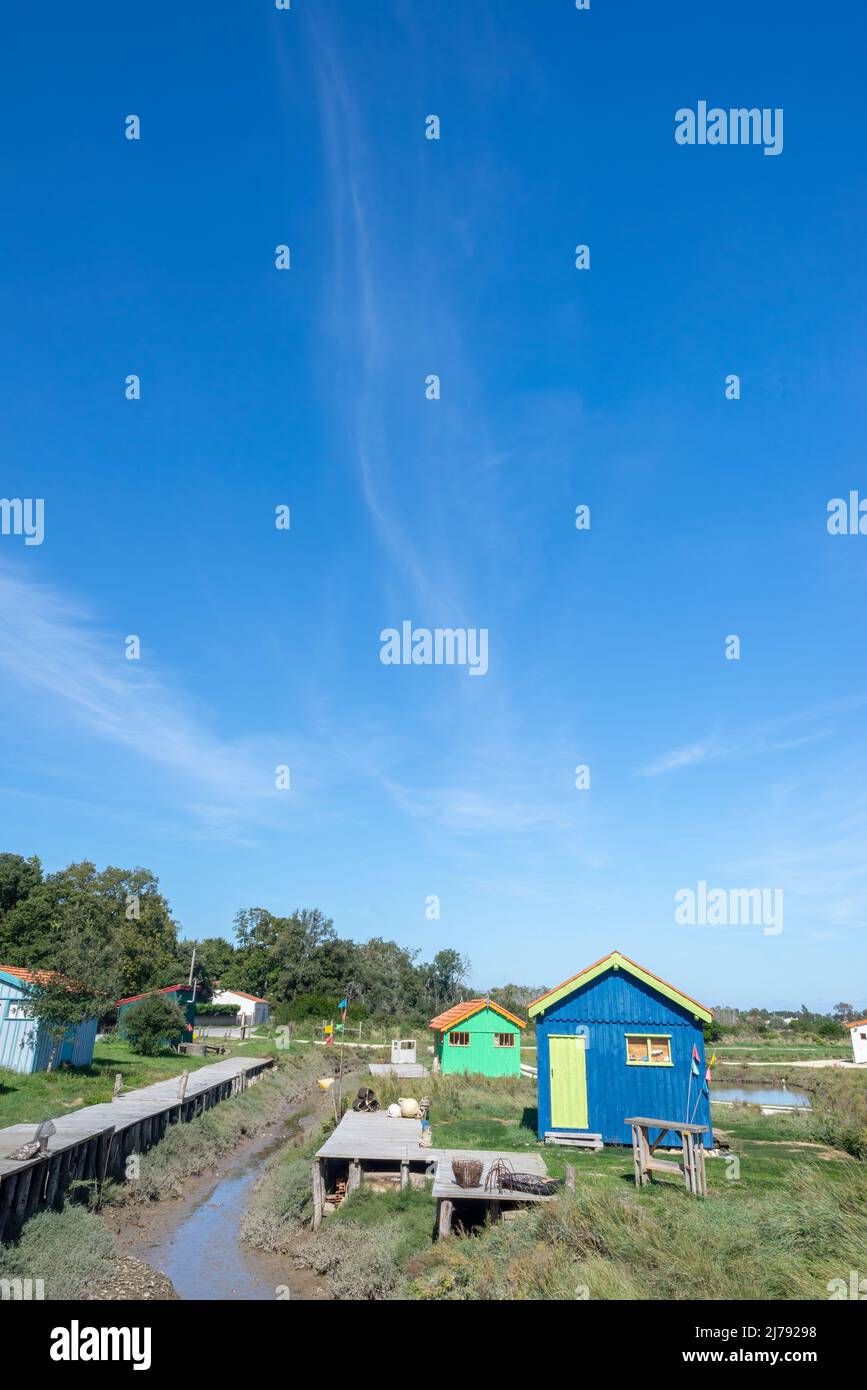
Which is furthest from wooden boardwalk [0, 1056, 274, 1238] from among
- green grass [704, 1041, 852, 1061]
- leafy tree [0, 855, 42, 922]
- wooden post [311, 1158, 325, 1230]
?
leafy tree [0, 855, 42, 922]

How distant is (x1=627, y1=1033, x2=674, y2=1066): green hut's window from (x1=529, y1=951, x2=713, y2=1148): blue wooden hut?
0.03 m

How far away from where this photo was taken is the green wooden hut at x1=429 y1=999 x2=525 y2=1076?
3988 centimetres

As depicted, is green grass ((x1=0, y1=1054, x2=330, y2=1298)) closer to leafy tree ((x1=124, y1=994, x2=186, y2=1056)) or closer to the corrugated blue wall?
leafy tree ((x1=124, y1=994, x2=186, y2=1056))

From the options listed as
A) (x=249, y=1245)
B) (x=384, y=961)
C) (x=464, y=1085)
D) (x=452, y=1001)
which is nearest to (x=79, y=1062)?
(x=464, y=1085)

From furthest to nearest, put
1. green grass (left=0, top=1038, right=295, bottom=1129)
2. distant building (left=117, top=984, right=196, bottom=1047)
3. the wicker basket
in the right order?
distant building (left=117, top=984, right=196, bottom=1047)
green grass (left=0, top=1038, right=295, bottom=1129)
the wicker basket

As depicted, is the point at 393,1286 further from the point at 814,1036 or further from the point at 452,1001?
the point at 814,1036

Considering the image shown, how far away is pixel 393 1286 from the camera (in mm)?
14102

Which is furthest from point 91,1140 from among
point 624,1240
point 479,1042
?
point 479,1042

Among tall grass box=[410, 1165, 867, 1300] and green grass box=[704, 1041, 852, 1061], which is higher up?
tall grass box=[410, 1165, 867, 1300]

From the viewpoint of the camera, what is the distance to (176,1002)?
48.6 meters

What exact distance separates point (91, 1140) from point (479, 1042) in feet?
77.1

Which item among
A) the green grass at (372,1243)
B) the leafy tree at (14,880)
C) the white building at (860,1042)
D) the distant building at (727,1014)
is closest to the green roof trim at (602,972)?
the green grass at (372,1243)

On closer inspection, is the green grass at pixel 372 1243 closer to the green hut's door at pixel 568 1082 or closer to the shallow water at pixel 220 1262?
the shallow water at pixel 220 1262

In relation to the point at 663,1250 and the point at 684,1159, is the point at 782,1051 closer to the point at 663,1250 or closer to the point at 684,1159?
the point at 684,1159
